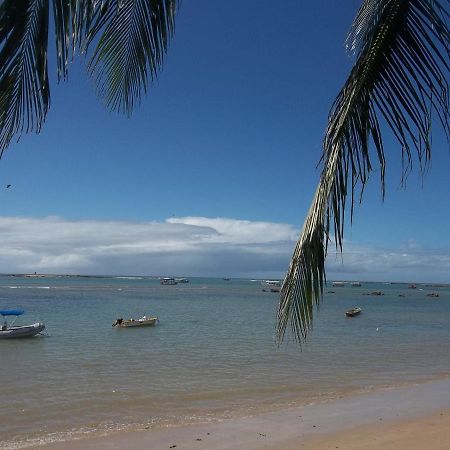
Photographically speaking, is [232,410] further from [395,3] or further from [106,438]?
[395,3]

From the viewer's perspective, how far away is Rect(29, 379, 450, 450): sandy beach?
911 centimetres

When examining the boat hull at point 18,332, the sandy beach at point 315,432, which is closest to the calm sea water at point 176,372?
the boat hull at point 18,332

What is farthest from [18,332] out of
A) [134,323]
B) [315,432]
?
[315,432]

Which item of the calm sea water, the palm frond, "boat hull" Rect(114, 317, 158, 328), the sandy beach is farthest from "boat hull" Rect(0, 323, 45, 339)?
the palm frond

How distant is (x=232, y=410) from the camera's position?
11969mm

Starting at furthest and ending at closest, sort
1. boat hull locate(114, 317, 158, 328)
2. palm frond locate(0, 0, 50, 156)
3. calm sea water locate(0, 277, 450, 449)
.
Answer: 1. boat hull locate(114, 317, 158, 328)
2. calm sea water locate(0, 277, 450, 449)
3. palm frond locate(0, 0, 50, 156)

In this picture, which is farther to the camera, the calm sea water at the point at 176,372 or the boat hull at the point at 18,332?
the boat hull at the point at 18,332

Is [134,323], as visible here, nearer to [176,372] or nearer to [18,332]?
[18,332]

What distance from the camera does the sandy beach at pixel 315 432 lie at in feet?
29.9

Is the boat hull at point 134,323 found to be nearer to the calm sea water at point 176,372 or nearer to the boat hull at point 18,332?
the calm sea water at point 176,372

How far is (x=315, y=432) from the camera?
9883 mm

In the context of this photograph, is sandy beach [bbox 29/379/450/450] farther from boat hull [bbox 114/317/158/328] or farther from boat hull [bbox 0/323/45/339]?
boat hull [bbox 114/317/158/328]

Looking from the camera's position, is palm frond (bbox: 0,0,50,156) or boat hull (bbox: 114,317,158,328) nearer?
palm frond (bbox: 0,0,50,156)

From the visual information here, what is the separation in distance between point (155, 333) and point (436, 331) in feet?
57.8
